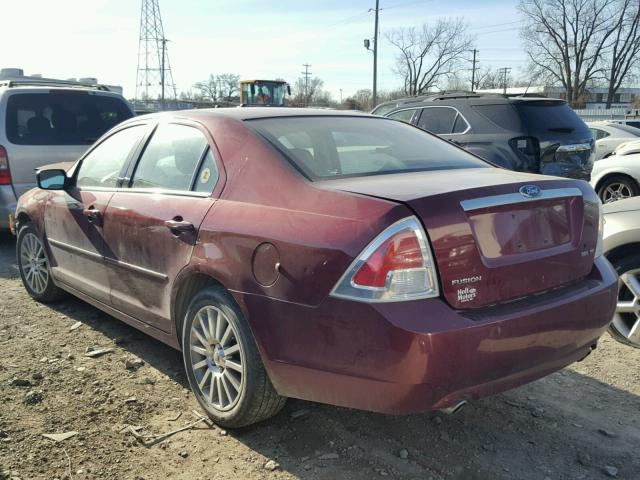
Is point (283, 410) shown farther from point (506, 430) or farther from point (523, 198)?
point (523, 198)

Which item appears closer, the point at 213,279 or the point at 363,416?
the point at 213,279

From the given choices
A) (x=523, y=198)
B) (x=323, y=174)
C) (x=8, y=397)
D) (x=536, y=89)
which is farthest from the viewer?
(x=536, y=89)

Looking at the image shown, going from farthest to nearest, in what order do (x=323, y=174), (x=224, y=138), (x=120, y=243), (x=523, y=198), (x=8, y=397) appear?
(x=120, y=243)
(x=8, y=397)
(x=224, y=138)
(x=323, y=174)
(x=523, y=198)

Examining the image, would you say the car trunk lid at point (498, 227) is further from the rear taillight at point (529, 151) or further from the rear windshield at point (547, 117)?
the rear windshield at point (547, 117)

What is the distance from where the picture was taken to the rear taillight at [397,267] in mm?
2293

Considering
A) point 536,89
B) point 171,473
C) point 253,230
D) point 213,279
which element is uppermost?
point 536,89

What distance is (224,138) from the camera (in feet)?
10.5

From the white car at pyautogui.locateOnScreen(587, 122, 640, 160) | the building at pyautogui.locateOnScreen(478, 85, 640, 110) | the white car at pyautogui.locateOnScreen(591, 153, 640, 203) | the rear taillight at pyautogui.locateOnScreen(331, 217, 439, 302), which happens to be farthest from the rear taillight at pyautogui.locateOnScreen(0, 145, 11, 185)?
the building at pyautogui.locateOnScreen(478, 85, 640, 110)

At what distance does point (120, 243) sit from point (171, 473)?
5.09ft

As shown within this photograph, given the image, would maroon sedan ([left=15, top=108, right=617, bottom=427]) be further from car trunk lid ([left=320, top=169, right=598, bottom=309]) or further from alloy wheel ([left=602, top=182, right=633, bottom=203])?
alloy wheel ([left=602, top=182, right=633, bottom=203])

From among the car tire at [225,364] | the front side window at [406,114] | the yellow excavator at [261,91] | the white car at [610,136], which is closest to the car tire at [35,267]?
the car tire at [225,364]

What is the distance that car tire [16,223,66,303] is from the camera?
16.4 ft

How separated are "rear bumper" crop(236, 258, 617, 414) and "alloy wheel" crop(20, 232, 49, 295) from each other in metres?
3.02

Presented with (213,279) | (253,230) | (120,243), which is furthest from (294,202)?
(120,243)
